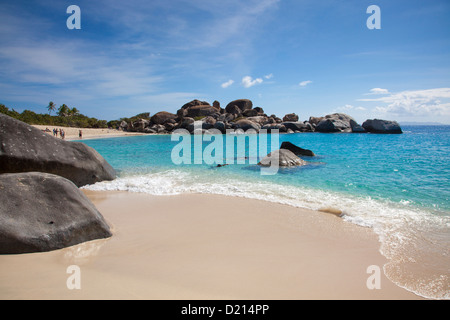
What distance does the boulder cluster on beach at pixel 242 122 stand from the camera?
54.9 m

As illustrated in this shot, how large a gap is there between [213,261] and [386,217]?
4.69 meters

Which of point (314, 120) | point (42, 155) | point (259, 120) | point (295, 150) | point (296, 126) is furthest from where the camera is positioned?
point (314, 120)

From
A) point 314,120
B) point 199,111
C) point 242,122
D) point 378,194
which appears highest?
point 199,111

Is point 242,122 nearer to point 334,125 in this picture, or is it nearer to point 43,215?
point 334,125

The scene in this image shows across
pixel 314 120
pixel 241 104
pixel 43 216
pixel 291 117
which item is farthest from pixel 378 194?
pixel 241 104

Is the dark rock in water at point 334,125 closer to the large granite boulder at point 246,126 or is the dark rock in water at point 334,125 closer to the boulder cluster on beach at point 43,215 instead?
the large granite boulder at point 246,126

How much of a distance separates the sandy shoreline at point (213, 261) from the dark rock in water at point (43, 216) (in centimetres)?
20

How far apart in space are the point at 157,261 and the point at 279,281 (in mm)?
1807

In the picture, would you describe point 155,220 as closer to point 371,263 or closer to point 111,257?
point 111,257

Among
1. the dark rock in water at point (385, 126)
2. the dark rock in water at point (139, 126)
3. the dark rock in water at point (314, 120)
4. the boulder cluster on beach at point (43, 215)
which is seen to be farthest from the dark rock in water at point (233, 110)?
the boulder cluster on beach at point (43, 215)

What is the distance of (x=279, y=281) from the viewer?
3.08m

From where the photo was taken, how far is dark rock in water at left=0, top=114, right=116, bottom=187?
6.67 m

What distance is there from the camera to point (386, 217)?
5.81 metres

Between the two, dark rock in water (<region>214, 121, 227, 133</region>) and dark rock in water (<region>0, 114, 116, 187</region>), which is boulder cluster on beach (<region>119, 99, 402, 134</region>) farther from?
dark rock in water (<region>0, 114, 116, 187</region>)
